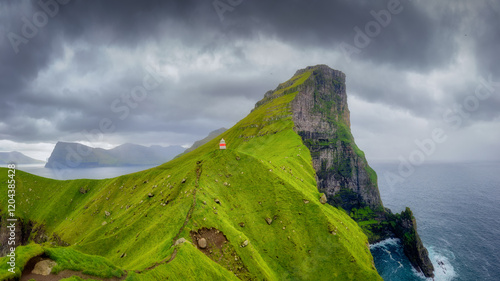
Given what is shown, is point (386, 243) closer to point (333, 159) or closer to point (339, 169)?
point (339, 169)

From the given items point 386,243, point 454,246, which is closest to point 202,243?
point 386,243

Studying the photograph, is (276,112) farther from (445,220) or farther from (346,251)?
(445,220)

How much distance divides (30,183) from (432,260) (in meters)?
240

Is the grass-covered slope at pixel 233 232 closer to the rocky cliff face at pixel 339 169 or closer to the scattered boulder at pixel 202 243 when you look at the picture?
the scattered boulder at pixel 202 243

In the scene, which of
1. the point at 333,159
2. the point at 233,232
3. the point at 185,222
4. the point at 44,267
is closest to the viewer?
the point at 44,267

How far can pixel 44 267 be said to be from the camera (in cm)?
2242

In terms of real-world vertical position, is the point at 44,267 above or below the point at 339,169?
below

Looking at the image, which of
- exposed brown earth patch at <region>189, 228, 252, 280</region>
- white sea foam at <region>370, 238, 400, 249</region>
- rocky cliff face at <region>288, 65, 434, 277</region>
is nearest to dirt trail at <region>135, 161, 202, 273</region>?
exposed brown earth patch at <region>189, 228, 252, 280</region>

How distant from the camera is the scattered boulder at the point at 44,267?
22013mm

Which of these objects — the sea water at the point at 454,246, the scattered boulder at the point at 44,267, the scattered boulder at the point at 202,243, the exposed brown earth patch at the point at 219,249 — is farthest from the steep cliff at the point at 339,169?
the scattered boulder at the point at 44,267

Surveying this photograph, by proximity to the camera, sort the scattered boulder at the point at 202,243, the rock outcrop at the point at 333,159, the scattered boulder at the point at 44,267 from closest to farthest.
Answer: the scattered boulder at the point at 44,267 < the scattered boulder at the point at 202,243 < the rock outcrop at the point at 333,159

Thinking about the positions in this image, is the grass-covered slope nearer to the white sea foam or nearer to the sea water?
the sea water

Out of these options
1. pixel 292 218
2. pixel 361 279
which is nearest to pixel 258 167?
pixel 292 218

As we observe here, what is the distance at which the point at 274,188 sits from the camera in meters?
63.5
